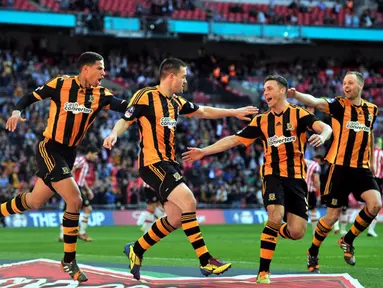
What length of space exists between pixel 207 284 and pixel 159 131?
6.49 ft

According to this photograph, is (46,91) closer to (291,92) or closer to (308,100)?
(291,92)

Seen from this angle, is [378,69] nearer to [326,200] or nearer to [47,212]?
[47,212]

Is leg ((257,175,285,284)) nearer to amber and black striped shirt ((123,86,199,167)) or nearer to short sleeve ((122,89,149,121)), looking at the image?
amber and black striped shirt ((123,86,199,167))

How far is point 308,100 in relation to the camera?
11.2 metres

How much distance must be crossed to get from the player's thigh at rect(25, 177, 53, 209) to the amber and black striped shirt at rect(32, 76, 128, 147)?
2.10 ft

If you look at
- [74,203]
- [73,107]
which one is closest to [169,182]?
[74,203]

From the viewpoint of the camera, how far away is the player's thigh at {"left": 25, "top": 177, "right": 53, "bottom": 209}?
1091 centimetres

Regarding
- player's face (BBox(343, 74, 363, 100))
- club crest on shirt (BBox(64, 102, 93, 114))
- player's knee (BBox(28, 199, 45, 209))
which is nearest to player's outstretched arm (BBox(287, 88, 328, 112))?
player's face (BBox(343, 74, 363, 100))

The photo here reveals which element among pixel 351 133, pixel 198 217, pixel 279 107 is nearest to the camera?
pixel 279 107

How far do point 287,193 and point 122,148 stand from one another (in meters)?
22.9

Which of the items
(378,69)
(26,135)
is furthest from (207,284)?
(378,69)

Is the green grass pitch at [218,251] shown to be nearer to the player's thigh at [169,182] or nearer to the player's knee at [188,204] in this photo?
the player's knee at [188,204]

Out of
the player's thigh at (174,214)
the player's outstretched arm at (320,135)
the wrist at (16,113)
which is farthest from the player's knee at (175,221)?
the wrist at (16,113)

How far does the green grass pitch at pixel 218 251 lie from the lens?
40.7 ft
